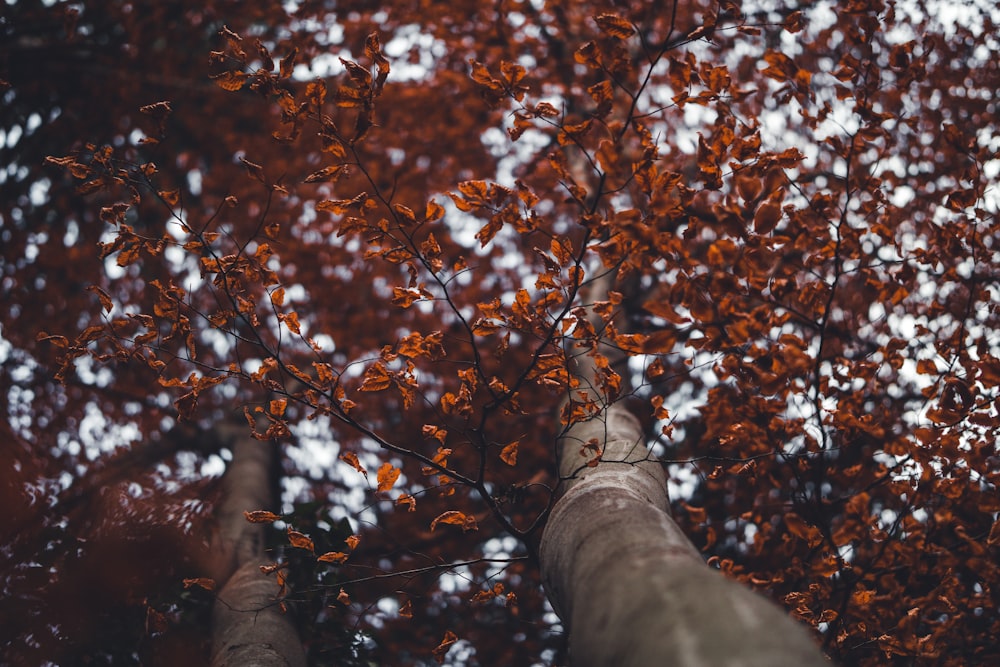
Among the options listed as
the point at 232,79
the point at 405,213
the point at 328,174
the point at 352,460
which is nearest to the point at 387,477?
the point at 352,460

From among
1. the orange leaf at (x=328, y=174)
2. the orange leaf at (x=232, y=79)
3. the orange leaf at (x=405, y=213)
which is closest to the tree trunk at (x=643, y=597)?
the orange leaf at (x=405, y=213)

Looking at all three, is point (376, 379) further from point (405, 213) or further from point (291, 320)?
point (405, 213)

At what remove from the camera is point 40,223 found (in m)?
7.17

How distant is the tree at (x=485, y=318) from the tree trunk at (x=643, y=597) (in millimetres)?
182

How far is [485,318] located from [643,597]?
48.6 inches

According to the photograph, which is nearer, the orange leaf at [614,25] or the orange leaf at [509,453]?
the orange leaf at [614,25]

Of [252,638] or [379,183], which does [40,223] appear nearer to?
[379,183]

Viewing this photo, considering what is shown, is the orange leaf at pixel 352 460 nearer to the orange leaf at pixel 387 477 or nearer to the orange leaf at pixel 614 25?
the orange leaf at pixel 387 477

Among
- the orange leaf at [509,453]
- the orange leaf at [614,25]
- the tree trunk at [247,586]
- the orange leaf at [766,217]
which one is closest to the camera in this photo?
the orange leaf at [766,217]

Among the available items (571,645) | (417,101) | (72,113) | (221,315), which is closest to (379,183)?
(417,101)

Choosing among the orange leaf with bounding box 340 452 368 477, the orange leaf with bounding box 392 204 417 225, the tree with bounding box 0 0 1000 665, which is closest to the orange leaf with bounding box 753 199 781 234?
the tree with bounding box 0 0 1000 665

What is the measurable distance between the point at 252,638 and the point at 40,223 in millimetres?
6824

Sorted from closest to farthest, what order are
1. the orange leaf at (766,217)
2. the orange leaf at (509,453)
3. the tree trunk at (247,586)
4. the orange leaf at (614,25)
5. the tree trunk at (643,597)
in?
1. the tree trunk at (643,597)
2. the orange leaf at (766,217)
3. the orange leaf at (614,25)
4. the orange leaf at (509,453)
5. the tree trunk at (247,586)

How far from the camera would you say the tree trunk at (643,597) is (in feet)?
3.49
